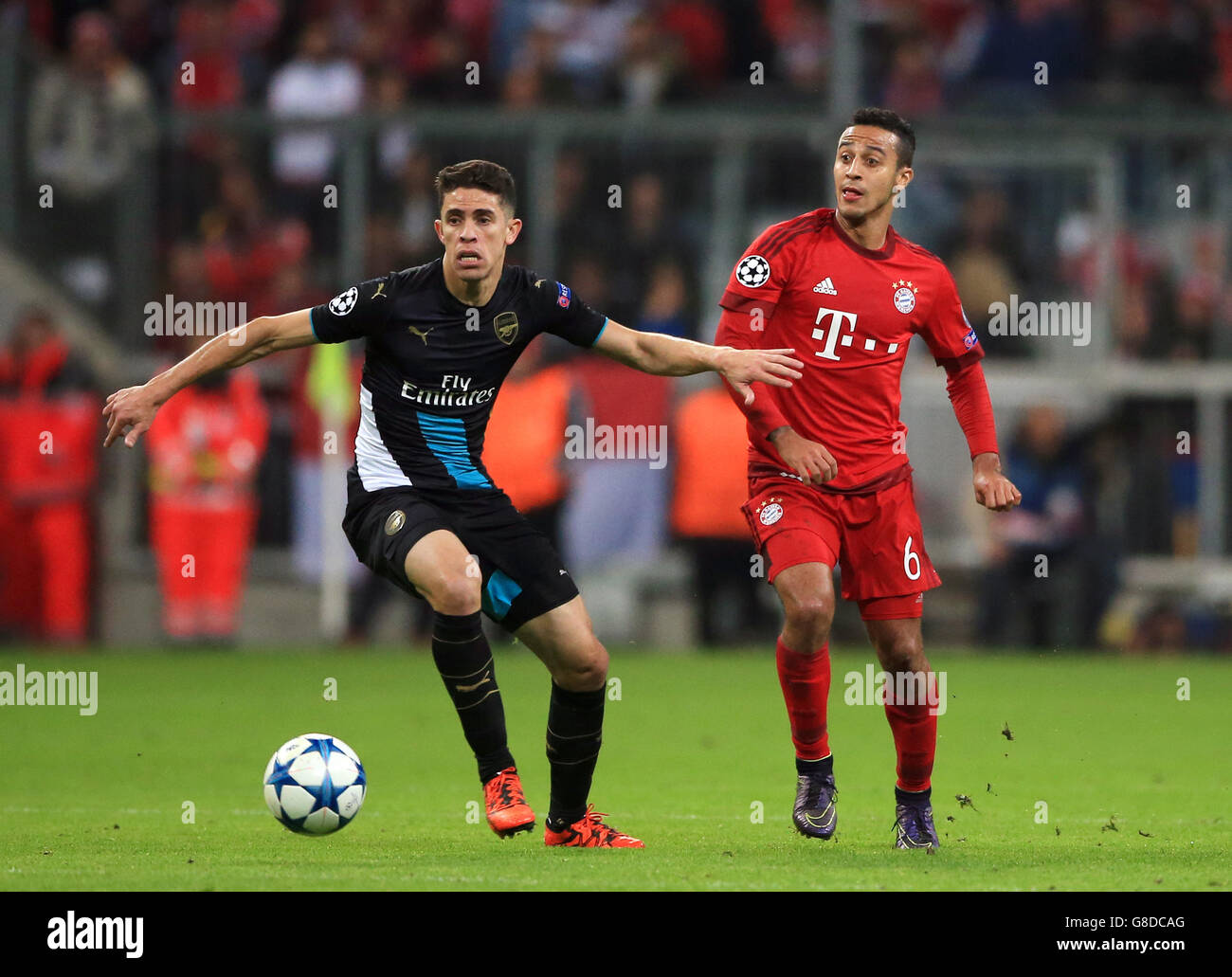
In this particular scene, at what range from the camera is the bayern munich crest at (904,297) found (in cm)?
748

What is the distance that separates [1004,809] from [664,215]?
28.8ft

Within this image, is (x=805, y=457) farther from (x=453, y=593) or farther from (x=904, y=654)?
(x=453, y=593)

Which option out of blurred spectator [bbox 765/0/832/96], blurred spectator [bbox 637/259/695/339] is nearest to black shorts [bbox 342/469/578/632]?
blurred spectator [bbox 637/259/695/339]

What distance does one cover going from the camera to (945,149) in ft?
54.3

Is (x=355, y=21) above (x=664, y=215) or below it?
above

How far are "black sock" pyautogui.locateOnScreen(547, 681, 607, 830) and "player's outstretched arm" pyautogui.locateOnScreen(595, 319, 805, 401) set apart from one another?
3.86ft

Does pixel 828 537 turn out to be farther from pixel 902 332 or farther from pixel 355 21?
pixel 355 21

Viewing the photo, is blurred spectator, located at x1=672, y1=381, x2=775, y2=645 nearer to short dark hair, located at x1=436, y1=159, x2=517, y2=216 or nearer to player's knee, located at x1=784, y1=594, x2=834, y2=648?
player's knee, located at x1=784, y1=594, x2=834, y2=648

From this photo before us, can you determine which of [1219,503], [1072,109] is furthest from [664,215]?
[1219,503]

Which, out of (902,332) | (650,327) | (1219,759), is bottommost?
(1219,759)

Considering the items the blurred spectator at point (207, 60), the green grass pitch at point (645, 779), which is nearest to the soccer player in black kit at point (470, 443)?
the green grass pitch at point (645, 779)

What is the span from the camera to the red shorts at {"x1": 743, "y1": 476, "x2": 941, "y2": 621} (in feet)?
23.8

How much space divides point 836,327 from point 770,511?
0.71m

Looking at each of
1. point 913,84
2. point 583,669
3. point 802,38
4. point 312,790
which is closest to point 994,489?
point 583,669
